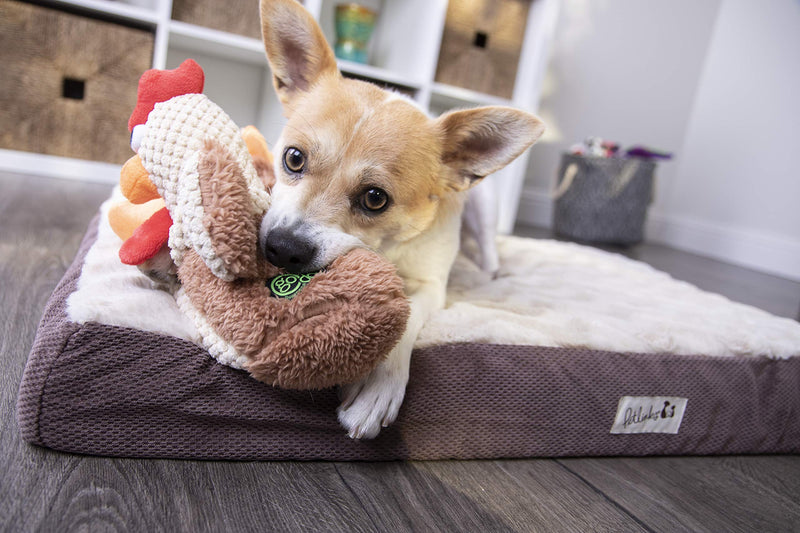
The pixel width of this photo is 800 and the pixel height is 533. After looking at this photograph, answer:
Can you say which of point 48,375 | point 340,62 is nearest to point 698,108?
point 340,62

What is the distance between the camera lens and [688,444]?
1.21 meters

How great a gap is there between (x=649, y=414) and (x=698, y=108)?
159 inches

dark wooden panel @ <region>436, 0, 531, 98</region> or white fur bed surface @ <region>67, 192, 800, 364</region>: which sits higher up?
dark wooden panel @ <region>436, 0, 531, 98</region>

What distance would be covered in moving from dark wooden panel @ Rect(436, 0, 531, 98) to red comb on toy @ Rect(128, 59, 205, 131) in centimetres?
242

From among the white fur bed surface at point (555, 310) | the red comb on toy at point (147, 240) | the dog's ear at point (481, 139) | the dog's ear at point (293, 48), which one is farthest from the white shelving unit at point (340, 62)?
the red comb on toy at point (147, 240)

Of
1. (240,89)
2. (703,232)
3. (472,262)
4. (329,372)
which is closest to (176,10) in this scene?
(240,89)

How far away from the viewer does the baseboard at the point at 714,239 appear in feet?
→ 12.7

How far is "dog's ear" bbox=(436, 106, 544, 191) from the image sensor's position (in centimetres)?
118

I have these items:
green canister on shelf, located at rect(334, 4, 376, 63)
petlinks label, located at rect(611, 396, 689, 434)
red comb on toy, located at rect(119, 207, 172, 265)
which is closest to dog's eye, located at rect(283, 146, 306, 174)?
red comb on toy, located at rect(119, 207, 172, 265)

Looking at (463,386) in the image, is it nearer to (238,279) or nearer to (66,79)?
(238,279)

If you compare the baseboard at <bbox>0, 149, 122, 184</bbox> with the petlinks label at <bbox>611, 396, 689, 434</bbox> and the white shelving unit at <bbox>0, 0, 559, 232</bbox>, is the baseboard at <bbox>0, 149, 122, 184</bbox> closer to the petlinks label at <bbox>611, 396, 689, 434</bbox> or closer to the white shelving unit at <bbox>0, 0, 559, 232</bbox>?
the white shelving unit at <bbox>0, 0, 559, 232</bbox>

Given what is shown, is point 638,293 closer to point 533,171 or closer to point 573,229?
point 573,229

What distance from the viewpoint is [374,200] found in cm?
116

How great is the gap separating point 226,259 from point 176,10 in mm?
2403
